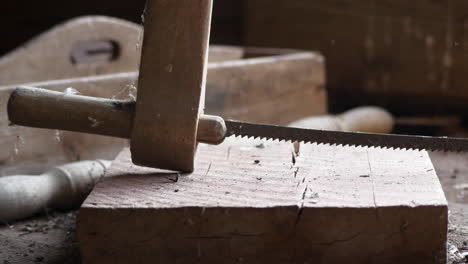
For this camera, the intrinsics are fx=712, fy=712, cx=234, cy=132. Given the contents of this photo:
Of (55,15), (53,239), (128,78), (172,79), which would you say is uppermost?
(172,79)

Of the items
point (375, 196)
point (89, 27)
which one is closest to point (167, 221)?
point (375, 196)

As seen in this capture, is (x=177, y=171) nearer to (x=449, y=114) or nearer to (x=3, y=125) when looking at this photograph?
(x=3, y=125)

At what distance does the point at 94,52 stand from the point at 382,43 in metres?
1.24

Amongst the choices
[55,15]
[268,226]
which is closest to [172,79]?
[268,226]

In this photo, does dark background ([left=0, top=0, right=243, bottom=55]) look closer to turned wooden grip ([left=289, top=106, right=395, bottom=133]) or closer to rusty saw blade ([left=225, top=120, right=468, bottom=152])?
turned wooden grip ([left=289, top=106, right=395, bottom=133])

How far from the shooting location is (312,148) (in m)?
1.81

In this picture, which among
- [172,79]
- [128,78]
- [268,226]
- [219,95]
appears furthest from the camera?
[219,95]

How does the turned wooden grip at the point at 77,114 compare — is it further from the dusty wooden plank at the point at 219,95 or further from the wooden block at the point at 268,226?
the dusty wooden plank at the point at 219,95

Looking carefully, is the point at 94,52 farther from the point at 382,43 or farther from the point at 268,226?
the point at 268,226

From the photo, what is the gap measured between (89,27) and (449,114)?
5.06ft

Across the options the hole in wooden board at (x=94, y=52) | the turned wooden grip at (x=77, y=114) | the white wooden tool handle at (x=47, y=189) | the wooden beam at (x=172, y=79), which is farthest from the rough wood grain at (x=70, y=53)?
the wooden beam at (x=172, y=79)

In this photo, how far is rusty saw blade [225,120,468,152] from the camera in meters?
1.66

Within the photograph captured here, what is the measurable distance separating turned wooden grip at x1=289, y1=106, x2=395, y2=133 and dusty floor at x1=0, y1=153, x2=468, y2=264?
57cm

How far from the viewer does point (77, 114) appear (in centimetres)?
156
